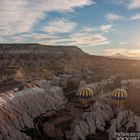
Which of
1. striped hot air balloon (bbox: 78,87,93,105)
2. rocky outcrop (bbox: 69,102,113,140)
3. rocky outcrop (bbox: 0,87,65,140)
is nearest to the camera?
rocky outcrop (bbox: 0,87,65,140)

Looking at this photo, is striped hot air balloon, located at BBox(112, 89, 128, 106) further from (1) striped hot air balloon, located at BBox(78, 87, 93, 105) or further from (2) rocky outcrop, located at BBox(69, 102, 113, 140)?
(1) striped hot air balloon, located at BBox(78, 87, 93, 105)

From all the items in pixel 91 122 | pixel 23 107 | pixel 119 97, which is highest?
pixel 119 97

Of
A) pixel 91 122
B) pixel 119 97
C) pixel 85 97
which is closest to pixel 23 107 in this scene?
pixel 91 122

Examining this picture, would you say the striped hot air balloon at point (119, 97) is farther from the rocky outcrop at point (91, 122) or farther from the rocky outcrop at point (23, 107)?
the rocky outcrop at point (23, 107)

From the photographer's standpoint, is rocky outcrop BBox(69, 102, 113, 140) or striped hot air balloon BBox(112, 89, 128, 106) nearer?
rocky outcrop BBox(69, 102, 113, 140)

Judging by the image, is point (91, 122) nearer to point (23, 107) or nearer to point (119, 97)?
point (119, 97)

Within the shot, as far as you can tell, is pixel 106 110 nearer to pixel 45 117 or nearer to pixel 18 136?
pixel 45 117

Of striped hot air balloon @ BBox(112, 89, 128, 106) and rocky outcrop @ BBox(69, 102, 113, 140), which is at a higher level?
striped hot air balloon @ BBox(112, 89, 128, 106)

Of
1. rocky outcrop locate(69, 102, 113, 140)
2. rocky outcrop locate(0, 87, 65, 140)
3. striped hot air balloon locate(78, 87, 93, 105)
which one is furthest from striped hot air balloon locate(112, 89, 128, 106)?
rocky outcrop locate(0, 87, 65, 140)
